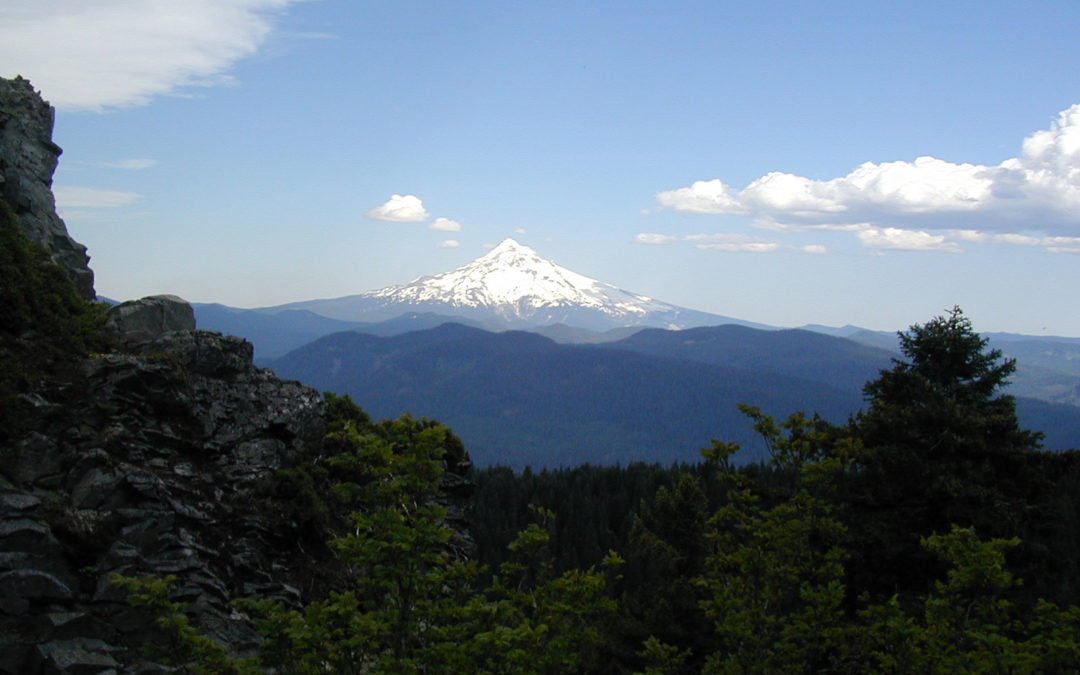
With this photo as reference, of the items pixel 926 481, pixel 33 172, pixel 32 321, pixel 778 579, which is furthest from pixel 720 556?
pixel 33 172

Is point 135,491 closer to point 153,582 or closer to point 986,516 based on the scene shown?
point 153,582

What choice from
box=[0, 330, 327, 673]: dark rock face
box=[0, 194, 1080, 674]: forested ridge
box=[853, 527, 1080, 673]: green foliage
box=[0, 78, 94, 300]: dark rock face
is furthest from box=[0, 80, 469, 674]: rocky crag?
box=[853, 527, 1080, 673]: green foliage

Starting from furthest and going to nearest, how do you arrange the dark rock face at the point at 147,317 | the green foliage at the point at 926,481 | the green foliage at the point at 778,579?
the dark rock face at the point at 147,317 → the green foliage at the point at 926,481 → the green foliage at the point at 778,579

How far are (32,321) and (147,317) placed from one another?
4.92m

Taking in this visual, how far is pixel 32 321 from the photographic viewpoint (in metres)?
20.1

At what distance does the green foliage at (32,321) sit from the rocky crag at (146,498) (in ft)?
1.54

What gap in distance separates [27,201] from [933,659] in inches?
1144

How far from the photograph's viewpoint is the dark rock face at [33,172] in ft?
86.3

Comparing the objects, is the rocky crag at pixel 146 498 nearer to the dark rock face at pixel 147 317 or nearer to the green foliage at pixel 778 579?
the dark rock face at pixel 147 317

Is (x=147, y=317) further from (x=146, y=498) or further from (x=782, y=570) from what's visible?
(x=782, y=570)

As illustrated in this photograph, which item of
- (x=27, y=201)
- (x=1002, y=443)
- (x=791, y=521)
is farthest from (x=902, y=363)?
(x=27, y=201)

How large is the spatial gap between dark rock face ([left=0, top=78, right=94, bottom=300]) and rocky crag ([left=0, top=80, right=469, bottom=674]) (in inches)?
175

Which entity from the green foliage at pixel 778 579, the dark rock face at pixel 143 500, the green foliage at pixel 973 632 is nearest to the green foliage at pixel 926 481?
the green foliage at pixel 778 579

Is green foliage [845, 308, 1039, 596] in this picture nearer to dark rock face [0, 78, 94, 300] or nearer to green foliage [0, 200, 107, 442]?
green foliage [0, 200, 107, 442]
